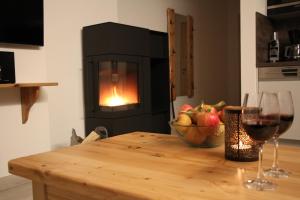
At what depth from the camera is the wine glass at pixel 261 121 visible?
75cm

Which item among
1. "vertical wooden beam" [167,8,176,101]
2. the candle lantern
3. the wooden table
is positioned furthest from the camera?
"vertical wooden beam" [167,8,176,101]

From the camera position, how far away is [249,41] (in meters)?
3.31

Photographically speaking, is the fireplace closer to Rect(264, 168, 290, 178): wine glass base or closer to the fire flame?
the fire flame

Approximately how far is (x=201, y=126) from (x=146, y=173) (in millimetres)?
306

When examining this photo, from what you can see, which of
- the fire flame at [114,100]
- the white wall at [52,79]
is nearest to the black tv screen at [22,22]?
the white wall at [52,79]

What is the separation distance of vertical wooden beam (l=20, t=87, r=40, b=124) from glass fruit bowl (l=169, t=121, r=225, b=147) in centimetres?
207

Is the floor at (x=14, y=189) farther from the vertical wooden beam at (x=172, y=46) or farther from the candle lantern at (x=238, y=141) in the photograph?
the vertical wooden beam at (x=172, y=46)

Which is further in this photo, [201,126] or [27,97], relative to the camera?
[27,97]

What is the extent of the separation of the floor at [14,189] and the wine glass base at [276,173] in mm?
1937

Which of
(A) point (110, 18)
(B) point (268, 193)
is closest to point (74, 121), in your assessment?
(A) point (110, 18)

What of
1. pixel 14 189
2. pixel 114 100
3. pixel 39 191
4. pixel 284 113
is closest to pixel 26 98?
pixel 14 189

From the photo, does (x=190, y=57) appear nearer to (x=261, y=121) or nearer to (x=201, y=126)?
(x=201, y=126)

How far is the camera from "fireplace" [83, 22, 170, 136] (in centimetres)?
321

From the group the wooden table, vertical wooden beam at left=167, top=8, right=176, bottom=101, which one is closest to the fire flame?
vertical wooden beam at left=167, top=8, right=176, bottom=101
